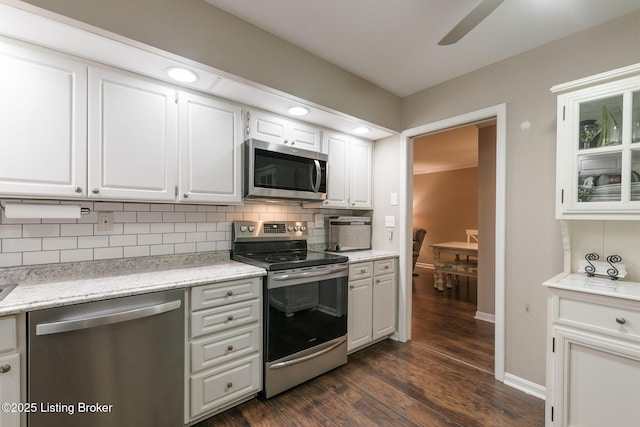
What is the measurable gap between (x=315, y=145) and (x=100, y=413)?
235cm

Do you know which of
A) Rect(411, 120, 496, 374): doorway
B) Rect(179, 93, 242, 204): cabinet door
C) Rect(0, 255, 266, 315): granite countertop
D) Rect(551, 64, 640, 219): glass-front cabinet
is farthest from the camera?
Rect(411, 120, 496, 374): doorway

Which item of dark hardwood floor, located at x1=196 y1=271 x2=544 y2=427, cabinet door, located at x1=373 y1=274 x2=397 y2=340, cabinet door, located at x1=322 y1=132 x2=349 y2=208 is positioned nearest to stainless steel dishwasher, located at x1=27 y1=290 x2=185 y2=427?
dark hardwood floor, located at x1=196 y1=271 x2=544 y2=427

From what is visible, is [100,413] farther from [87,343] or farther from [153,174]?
[153,174]

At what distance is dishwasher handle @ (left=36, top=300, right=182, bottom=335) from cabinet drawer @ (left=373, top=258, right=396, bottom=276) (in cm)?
182

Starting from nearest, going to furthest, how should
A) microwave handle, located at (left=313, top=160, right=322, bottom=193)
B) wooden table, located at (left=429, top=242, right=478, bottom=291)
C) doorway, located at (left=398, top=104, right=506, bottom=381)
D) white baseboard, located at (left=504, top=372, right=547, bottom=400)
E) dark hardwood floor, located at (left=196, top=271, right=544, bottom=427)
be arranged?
dark hardwood floor, located at (left=196, top=271, right=544, bottom=427), white baseboard, located at (left=504, top=372, right=547, bottom=400), doorway, located at (left=398, top=104, right=506, bottom=381), microwave handle, located at (left=313, top=160, right=322, bottom=193), wooden table, located at (left=429, top=242, right=478, bottom=291)

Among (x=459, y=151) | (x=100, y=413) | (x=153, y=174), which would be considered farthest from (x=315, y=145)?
(x=459, y=151)

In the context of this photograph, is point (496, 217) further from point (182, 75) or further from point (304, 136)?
point (182, 75)

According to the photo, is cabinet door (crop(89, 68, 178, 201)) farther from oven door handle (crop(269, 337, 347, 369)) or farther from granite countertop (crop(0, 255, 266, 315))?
oven door handle (crop(269, 337, 347, 369))

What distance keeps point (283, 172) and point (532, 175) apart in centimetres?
194

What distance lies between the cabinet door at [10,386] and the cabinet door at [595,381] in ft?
8.80

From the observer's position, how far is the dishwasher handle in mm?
1284

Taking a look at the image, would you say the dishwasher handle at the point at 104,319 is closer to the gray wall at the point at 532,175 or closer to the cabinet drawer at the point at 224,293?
the cabinet drawer at the point at 224,293

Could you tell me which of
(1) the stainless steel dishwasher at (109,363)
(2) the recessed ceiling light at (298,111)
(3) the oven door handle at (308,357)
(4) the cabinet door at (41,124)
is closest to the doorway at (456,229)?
(3) the oven door handle at (308,357)

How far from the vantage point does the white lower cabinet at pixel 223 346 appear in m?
1.73
